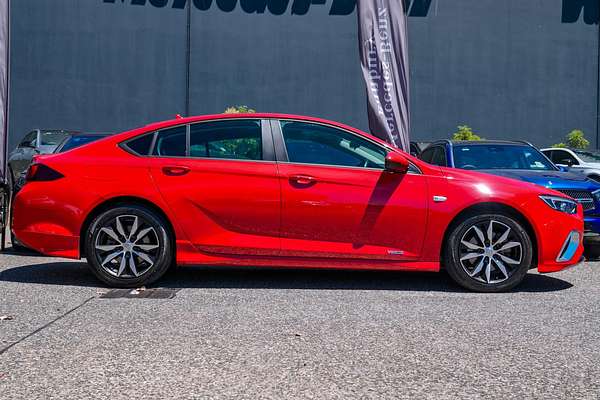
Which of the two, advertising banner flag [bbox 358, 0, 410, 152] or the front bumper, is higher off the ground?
advertising banner flag [bbox 358, 0, 410, 152]

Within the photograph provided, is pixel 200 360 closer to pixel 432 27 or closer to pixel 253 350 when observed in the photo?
pixel 253 350

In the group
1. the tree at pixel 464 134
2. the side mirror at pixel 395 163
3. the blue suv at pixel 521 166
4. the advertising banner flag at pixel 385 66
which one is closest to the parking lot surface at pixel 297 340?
the side mirror at pixel 395 163

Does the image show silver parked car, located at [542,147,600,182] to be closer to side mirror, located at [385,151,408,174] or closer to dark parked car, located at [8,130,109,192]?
side mirror, located at [385,151,408,174]

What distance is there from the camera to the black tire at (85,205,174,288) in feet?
20.1

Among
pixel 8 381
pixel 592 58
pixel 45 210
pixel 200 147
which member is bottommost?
pixel 8 381

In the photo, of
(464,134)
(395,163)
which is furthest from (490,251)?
Answer: (464,134)

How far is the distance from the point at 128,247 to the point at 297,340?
93.2 inches

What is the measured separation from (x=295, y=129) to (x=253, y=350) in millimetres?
2723

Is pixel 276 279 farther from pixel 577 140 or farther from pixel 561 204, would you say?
pixel 577 140

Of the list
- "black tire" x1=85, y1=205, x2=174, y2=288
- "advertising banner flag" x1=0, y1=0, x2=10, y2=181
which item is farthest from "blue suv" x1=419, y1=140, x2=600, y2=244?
"advertising banner flag" x1=0, y1=0, x2=10, y2=181

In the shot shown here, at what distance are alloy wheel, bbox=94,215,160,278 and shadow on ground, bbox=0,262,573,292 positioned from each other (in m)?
0.33

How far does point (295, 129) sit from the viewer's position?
21.0 feet

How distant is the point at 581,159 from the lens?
16266mm

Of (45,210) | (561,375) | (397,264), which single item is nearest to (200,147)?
(45,210)
